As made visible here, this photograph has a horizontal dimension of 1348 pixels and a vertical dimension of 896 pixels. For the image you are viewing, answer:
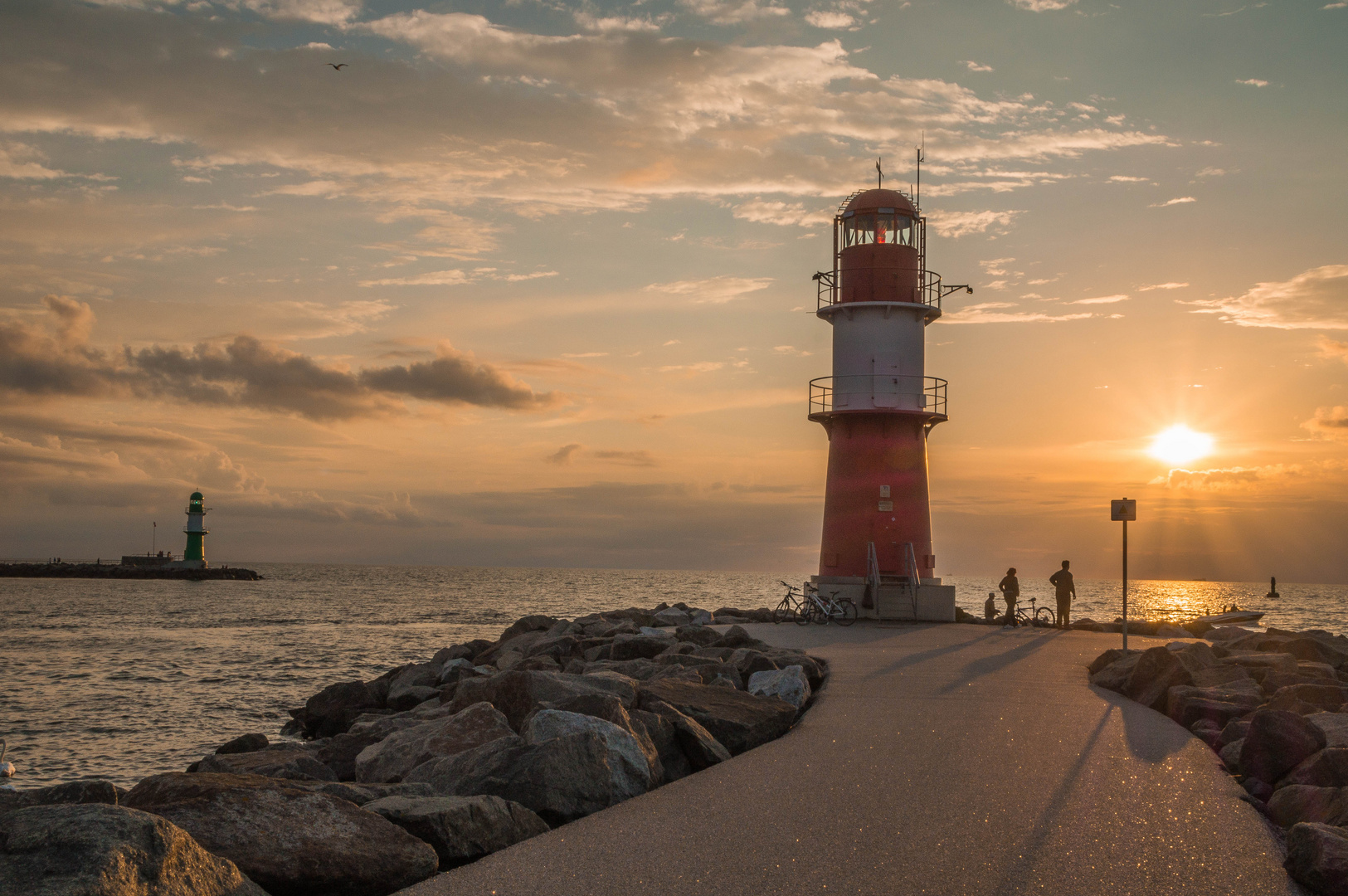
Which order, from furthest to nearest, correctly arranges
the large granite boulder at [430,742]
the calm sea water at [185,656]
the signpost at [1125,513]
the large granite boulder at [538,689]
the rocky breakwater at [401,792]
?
the calm sea water at [185,656]
the signpost at [1125,513]
the large granite boulder at [538,689]
the large granite boulder at [430,742]
the rocky breakwater at [401,792]

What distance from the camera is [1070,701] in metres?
11.6

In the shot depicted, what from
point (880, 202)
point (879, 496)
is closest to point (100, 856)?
point (879, 496)

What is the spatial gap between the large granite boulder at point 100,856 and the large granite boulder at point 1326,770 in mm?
7034

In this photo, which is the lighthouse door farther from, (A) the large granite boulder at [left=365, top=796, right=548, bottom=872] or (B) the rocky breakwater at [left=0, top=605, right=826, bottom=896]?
(A) the large granite boulder at [left=365, top=796, right=548, bottom=872]

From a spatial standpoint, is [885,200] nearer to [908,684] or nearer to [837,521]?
[837,521]

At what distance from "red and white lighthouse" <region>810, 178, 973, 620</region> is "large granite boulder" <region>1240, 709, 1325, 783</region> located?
14.7 meters

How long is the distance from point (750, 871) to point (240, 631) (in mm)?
40059

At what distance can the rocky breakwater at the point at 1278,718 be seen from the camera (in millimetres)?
5754

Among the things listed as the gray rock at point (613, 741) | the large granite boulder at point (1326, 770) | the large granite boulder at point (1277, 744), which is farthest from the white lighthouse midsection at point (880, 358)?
the gray rock at point (613, 741)

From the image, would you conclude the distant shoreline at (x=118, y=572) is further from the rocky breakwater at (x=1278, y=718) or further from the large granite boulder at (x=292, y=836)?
the large granite boulder at (x=292, y=836)

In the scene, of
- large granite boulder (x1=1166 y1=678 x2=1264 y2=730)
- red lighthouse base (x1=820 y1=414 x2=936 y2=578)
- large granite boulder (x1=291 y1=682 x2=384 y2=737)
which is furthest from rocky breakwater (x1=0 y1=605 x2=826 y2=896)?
red lighthouse base (x1=820 y1=414 x2=936 y2=578)

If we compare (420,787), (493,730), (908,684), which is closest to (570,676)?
(493,730)

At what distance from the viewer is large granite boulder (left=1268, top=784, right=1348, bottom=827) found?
6457 mm

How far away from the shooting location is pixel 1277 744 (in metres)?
8.00
